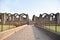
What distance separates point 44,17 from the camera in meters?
106

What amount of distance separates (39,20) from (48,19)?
666 cm

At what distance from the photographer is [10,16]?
339 feet

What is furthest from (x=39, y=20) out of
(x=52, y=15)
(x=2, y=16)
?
(x=2, y=16)

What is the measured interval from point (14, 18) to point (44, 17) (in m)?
22.0

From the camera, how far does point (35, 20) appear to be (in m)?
105

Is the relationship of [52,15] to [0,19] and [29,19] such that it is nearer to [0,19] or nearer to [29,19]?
[29,19]

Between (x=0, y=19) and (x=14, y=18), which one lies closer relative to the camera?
(x=0, y=19)

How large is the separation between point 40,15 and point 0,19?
28.4m

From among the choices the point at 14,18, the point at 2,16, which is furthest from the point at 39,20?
the point at 2,16

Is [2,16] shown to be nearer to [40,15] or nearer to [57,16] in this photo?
[40,15]

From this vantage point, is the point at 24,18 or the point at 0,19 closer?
the point at 0,19

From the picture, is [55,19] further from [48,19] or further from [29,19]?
[29,19]

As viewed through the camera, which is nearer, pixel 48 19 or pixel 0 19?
pixel 0 19

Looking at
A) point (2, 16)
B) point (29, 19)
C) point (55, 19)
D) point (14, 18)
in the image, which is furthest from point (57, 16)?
point (2, 16)
